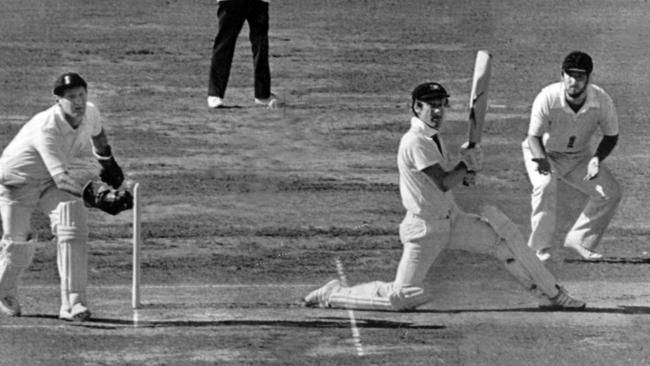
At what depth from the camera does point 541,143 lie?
18.5 m

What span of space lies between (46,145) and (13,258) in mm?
1048

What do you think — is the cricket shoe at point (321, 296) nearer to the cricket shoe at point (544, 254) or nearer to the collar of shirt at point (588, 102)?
the cricket shoe at point (544, 254)

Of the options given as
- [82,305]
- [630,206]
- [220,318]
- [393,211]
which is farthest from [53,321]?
[630,206]

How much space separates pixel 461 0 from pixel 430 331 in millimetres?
18205

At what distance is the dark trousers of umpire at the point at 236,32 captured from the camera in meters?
24.7

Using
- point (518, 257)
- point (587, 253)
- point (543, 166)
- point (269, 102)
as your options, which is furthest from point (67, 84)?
point (269, 102)

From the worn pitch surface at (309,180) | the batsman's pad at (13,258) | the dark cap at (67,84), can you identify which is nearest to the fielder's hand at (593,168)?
the worn pitch surface at (309,180)

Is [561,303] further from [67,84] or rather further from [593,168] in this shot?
[67,84]

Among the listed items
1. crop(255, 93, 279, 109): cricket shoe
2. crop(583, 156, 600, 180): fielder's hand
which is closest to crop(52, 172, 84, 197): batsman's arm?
crop(583, 156, 600, 180): fielder's hand

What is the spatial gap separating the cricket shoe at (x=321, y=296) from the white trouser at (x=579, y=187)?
2.55 metres

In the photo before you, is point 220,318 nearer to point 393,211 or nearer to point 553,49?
point 393,211

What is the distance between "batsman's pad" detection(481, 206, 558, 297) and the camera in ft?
54.0

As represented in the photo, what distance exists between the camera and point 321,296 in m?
16.9

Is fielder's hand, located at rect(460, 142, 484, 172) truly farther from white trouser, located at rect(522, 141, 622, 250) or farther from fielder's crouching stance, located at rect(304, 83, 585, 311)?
white trouser, located at rect(522, 141, 622, 250)
